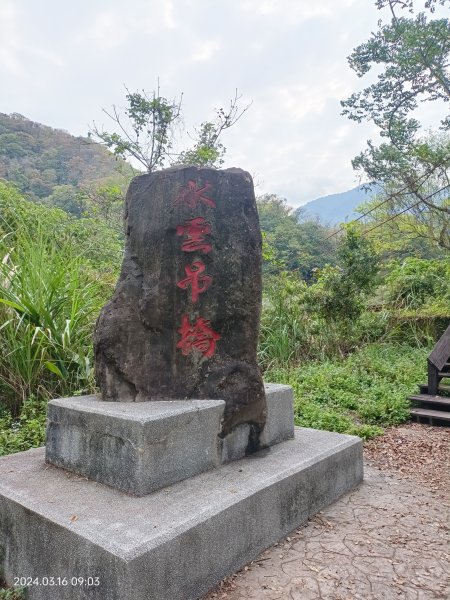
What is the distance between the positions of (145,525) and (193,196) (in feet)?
5.49

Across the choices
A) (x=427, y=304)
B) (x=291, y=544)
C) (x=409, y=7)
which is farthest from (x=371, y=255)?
(x=291, y=544)

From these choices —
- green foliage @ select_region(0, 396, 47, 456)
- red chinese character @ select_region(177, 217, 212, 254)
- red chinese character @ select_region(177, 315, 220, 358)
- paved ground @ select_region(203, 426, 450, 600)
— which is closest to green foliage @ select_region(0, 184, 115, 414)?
green foliage @ select_region(0, 396, 47, 456)

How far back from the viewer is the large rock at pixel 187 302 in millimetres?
2592

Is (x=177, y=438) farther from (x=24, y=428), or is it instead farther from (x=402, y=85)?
(x=402, y=85)

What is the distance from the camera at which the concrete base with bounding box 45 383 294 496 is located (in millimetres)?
2139

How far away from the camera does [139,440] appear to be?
2.11m

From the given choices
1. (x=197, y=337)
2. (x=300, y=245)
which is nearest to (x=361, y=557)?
(x=197, y=337)

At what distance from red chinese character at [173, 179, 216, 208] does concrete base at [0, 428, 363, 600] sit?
143cm

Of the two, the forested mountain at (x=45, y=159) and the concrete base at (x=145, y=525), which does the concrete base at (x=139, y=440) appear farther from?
the forested mountain at (x=45, y=159)

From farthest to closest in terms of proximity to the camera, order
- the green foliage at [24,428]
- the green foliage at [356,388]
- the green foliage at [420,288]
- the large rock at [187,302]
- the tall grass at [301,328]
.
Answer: the green foliage at [420,288], the tall grass at [301,328], the green foliage at [356,388], the green foliage at [24,428], the large rock at [187,302]

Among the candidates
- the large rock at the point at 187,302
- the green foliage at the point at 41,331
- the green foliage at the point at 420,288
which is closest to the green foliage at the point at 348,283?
the green foliage at the point at 420,288

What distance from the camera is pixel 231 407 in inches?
101

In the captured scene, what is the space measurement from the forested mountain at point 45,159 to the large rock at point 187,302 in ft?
44.5

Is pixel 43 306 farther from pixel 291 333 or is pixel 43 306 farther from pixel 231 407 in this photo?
pixel 291 333
